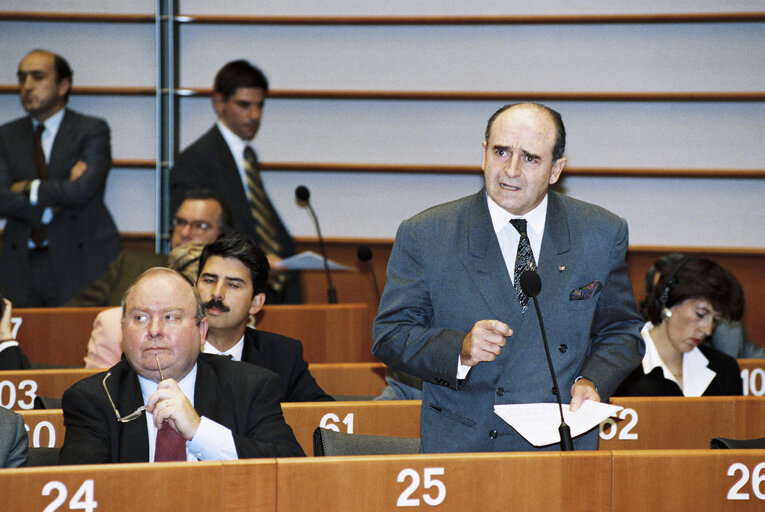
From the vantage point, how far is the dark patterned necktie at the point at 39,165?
5457 millimetres

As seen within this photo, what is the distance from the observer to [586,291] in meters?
2.37

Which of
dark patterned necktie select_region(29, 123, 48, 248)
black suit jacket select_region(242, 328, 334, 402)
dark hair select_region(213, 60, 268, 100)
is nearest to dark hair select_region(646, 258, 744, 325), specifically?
black suit jacket select_region(242, 328, 334, 402)

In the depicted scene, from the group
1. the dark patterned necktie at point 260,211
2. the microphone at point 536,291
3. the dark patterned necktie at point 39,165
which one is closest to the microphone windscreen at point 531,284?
the microphone at point 536,291

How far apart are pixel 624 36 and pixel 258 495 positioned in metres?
4.68

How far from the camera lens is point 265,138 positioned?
6340 mm

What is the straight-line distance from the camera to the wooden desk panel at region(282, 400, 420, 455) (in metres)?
2.98

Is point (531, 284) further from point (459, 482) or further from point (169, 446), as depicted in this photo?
point (169, 446)

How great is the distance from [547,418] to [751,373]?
2090 mm

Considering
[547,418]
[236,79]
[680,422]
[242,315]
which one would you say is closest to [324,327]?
[242,315]

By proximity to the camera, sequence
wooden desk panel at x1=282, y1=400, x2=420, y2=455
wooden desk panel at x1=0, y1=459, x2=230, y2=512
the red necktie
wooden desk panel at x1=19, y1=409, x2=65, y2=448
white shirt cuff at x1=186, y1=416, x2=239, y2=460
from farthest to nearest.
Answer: wooden desk panel at x1=282, y1=400, x2=420, y2=455, wooden desk panel at x1=19, y1=409, x2=65, y2=448, the red necktie, white shirt cuff at x1=186, y1=416, x2=239, y2=460, wooden desk panel at x1=0, y1=459, x2=230, y2=512

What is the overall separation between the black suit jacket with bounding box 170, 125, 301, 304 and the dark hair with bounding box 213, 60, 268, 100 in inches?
8.5

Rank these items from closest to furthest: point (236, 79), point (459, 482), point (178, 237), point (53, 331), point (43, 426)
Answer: point (459, 482)
point (43, 426)
point (53, 331)
point (178, 237)
point (236, 79)

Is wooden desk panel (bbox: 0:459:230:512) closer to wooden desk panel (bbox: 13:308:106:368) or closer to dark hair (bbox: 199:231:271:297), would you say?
dark hair (bbox: 199:231:271:297)

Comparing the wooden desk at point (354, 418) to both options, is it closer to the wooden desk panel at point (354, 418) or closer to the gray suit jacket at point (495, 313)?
the wooden desk panel at point (354, 418)
